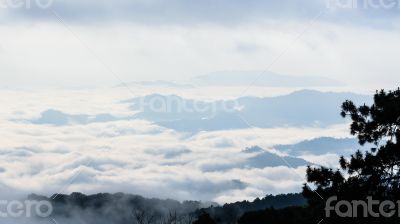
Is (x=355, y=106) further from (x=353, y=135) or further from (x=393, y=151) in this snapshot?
(x=393, y=151)

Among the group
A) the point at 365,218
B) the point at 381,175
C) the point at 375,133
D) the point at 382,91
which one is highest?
the point at 382,91

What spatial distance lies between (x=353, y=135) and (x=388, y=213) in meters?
7.04

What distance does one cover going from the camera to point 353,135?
42031 millimetres

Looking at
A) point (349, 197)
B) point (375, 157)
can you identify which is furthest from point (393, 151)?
point (349, 197)

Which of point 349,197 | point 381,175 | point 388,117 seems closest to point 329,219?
point 349,197

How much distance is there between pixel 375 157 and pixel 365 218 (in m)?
4.25

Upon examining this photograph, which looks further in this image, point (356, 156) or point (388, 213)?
point (356, 156)

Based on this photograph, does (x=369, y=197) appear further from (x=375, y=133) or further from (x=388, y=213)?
(x=375, y=133)

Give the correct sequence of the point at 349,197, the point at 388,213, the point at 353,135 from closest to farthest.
A: the point at 388,213 → the point at 349,197 → the point at 353,135

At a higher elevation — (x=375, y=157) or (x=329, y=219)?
(x=375, y=157)

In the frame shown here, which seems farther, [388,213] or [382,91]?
[382,91]

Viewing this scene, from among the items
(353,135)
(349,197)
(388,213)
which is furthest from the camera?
(353,135)

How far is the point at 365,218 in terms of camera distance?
36.8 metres

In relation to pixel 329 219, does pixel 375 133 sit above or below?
above
